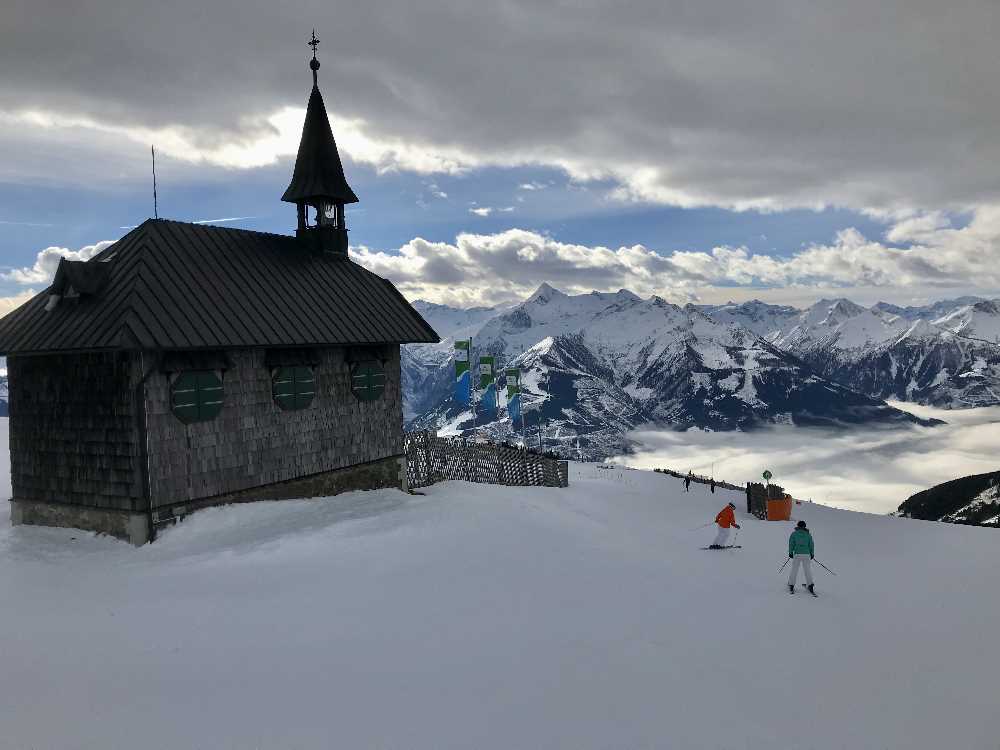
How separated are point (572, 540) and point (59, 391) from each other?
1335 centimetres

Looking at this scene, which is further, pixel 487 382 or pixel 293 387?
pixel 487 382

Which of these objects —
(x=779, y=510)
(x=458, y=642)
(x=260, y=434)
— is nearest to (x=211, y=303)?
(x=260, y=434)

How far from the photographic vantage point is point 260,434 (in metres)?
17.4

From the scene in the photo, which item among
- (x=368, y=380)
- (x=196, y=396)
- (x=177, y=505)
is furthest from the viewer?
(x=368, y=380)

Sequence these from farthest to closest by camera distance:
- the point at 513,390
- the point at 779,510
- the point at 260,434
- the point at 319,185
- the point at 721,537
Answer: the point at 513,390 → the point at 779,510 → the point at 319,185 → the point at 721,537 → the point at 260,434

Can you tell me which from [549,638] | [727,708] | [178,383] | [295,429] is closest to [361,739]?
[549,638]

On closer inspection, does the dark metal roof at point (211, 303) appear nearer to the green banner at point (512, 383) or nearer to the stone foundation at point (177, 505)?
the stone foundation at point (177, 505)

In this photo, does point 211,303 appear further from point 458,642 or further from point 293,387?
point 458,642

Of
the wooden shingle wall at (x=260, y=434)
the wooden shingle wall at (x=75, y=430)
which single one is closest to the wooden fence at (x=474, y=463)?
the wooden shingle wall at (x=260, y=434)

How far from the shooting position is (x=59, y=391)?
1611cm

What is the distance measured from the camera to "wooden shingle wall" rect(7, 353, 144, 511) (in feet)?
48.9

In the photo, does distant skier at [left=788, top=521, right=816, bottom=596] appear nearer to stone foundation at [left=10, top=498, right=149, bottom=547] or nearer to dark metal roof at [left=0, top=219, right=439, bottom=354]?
dark metal roof at [left=0, top=219, right=439, bottom=354]

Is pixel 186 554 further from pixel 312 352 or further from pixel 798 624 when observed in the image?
pixel 798 624

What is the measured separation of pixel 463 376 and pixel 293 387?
16.2 m
